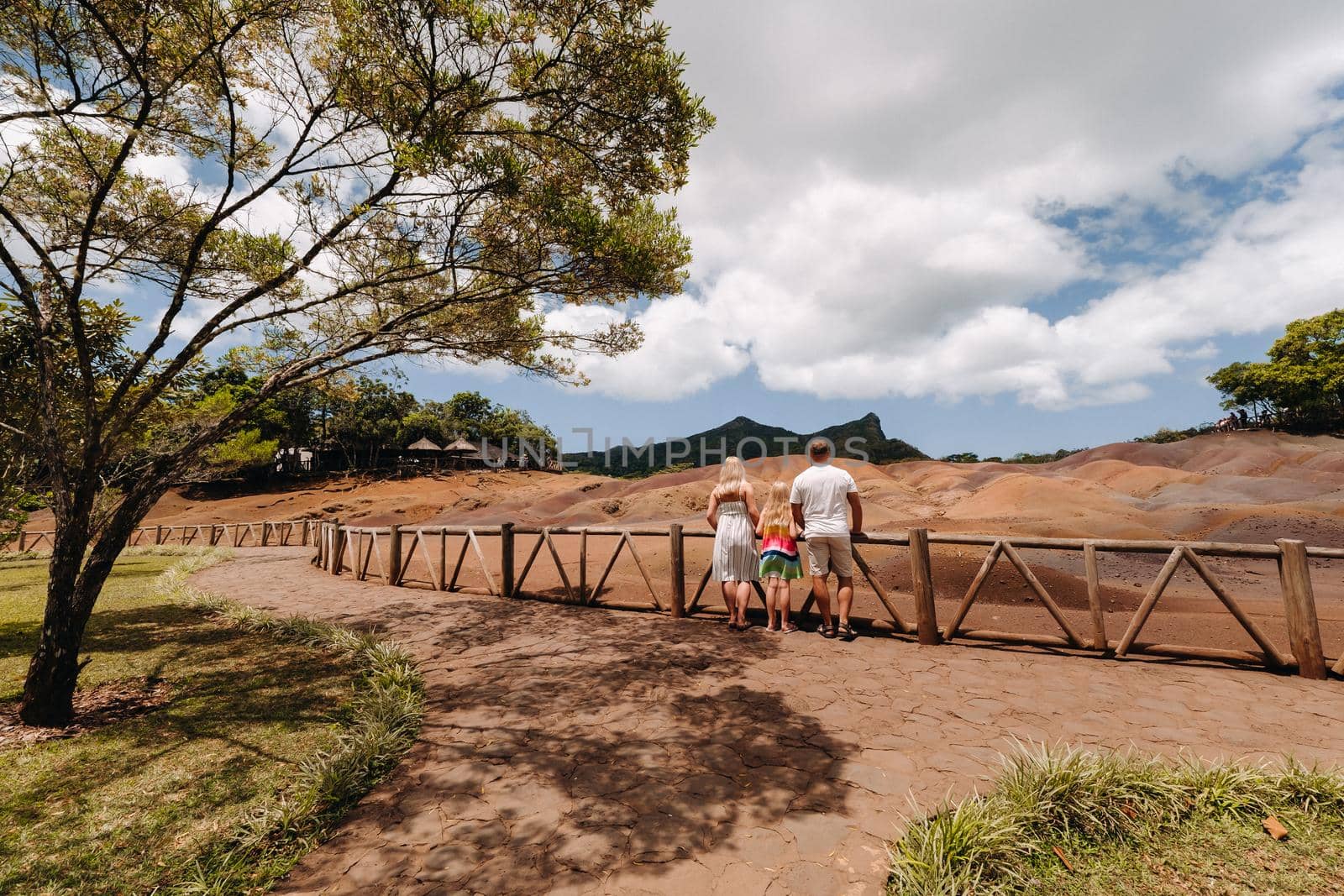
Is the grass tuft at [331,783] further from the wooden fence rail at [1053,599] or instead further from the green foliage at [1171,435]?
the green foliage at [1171,435]

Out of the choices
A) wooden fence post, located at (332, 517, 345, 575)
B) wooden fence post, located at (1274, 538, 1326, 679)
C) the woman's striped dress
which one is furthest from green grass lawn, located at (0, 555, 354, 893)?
wooden fence post, located at (1274, 538, 1326, 679)

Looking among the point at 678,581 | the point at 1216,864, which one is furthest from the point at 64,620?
the point at 1216,864

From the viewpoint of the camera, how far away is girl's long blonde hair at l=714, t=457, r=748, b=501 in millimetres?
6141

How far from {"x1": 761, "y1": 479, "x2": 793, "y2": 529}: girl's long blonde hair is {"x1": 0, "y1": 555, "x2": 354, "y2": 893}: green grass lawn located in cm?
457

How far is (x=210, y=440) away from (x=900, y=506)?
77.8 feet

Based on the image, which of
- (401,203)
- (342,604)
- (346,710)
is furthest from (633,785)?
(342,604)

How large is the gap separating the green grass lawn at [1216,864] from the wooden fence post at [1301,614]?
9.15 feet

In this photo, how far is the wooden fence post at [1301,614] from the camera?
14.5 feet

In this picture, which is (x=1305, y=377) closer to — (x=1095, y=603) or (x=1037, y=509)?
(x=1037, y=509)

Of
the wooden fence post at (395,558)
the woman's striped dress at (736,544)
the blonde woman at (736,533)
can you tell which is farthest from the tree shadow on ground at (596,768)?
the wooden fence post at (395,558)

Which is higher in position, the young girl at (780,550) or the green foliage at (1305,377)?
the green foliage at (1305,377)

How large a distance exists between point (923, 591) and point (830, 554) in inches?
43.3

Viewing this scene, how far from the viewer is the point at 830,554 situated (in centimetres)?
584

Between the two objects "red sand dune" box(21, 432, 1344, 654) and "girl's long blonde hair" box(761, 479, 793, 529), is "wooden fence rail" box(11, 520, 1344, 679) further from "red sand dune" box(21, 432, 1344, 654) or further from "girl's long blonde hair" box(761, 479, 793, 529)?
"red sand dune" box(21, 432, 1344, 654)
